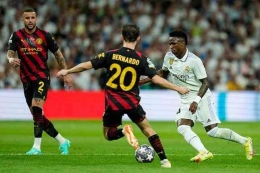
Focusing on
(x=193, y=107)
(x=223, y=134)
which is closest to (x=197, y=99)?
(x=193, y=107)

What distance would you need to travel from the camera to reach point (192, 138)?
1291 cm

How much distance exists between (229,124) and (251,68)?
15.3 feet

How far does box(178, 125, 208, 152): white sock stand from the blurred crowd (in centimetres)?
1405

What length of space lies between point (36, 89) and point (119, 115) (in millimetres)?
2545

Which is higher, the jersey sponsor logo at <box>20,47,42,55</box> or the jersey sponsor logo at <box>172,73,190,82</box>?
the jersey sponsor logo at <box>20,47,42,55</box>

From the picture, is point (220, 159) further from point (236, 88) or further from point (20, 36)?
point (236, 88)

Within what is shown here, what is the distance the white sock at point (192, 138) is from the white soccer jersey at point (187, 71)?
501 mm

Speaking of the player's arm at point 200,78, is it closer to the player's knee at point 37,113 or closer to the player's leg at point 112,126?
the player's leg at point 112,126

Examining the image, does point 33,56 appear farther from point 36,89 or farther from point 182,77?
point 182,77

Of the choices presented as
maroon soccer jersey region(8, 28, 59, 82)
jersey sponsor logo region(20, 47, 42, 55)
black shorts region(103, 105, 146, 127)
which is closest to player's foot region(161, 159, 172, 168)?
black shorts region(103, 105, 146, 127)

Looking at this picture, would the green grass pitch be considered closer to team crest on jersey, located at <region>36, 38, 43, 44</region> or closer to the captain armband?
the captain armband

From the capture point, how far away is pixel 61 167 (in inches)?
473

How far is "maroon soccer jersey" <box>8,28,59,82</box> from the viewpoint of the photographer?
47.6 feet

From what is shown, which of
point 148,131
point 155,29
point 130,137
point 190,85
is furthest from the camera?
point 155,29
